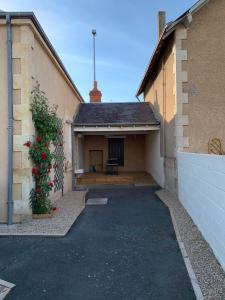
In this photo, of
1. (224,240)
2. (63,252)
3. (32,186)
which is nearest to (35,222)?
(32,186)

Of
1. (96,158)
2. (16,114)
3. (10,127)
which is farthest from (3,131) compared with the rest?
(96,158)

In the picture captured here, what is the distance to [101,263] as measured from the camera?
176 inches

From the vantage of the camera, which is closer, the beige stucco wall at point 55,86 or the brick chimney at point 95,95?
the beige stucco wall at point 55,86

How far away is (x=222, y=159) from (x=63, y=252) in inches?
115

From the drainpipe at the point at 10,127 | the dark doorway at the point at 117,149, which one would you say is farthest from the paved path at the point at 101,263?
the dark doorway at the point at 117,149

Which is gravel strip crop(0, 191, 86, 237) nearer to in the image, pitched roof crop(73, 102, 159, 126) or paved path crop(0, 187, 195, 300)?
paved path crop(0, 187, 195, 300)

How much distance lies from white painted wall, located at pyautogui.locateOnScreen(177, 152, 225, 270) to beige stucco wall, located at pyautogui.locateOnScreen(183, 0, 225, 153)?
2.10 m

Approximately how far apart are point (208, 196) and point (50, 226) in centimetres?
335

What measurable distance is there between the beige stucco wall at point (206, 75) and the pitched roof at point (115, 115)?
11.2 ft

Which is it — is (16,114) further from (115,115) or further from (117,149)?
(117,149)

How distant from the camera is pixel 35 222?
6.70 metres

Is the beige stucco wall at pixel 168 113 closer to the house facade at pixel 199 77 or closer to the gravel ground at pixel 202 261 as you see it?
the house facade at pixel 199 77

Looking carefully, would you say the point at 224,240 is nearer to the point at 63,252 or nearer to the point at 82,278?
the point at 82,278

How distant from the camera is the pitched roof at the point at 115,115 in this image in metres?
13.0
